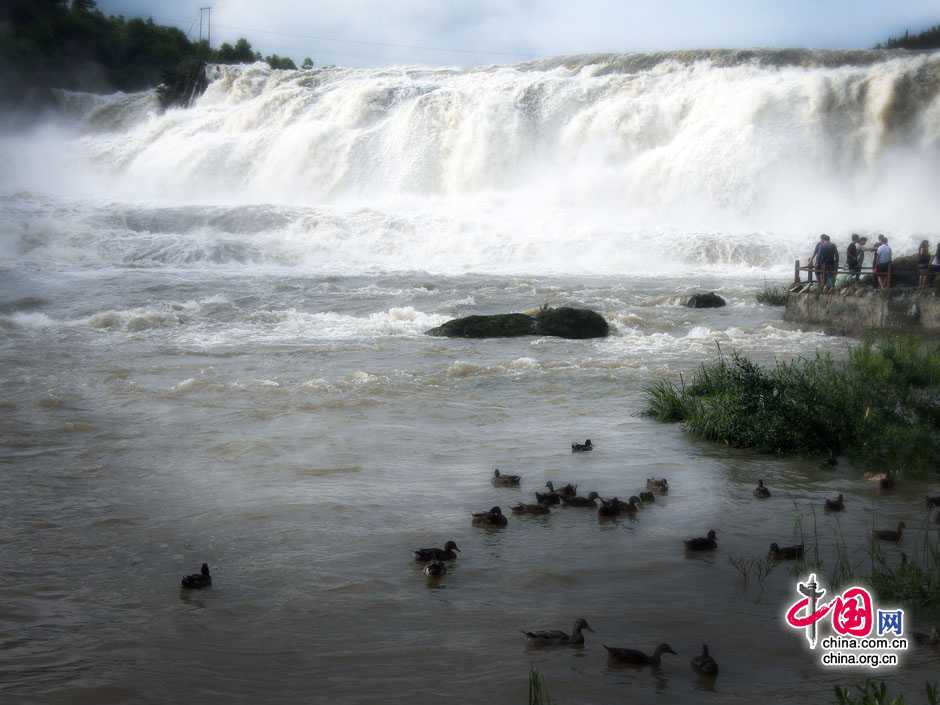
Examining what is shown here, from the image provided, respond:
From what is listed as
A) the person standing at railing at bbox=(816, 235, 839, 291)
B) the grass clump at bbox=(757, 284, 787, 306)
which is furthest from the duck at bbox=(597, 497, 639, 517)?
the grass clump at bbox=(757, 284, 787, 306)

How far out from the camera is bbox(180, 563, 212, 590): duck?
6398mm

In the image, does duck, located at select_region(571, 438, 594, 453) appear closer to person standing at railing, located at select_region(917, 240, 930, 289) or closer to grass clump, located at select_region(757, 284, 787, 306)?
person standing at railing, located at select_region(917, 240, 930, 289)

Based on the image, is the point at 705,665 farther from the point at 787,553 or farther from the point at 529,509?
the point at 529,509

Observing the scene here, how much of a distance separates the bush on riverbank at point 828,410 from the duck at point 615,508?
2.63 metres

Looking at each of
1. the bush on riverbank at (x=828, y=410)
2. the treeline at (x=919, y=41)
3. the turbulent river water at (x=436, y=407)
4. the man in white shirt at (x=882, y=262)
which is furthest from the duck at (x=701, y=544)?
the treeline at (x=919, y=41)

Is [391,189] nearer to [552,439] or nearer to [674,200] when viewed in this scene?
[674,200]

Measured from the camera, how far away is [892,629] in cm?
544

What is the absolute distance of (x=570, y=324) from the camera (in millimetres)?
18750

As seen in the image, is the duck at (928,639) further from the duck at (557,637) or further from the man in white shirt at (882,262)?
the man in white shirt at (882,262)

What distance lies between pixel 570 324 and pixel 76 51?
6313 centimetres

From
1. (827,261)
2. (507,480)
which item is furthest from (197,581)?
(827,261)

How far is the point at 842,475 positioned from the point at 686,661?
437cm

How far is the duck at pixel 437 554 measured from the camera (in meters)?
6.77

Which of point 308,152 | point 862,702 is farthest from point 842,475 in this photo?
point 308,152
